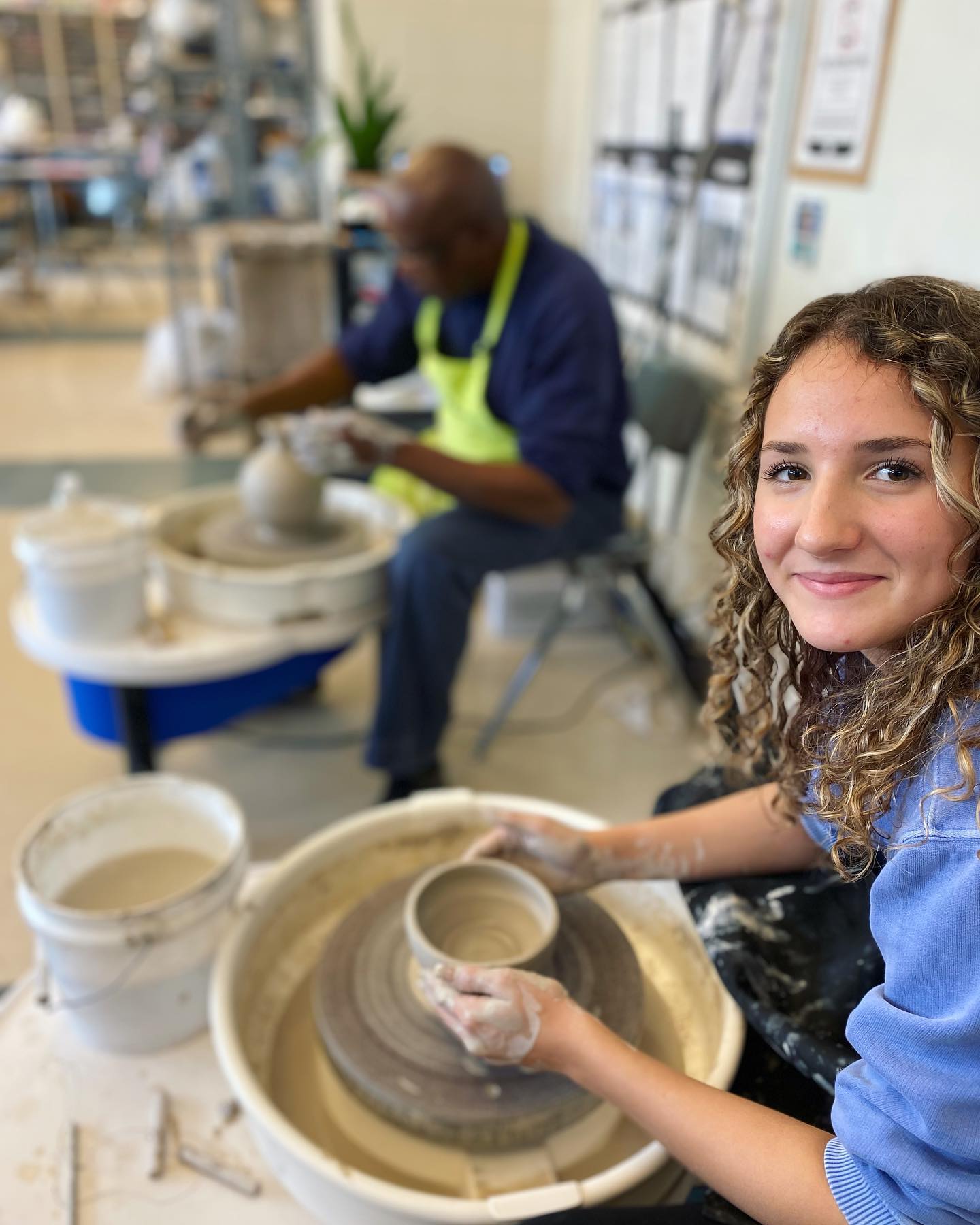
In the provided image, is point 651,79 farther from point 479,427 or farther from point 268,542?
point 268,542

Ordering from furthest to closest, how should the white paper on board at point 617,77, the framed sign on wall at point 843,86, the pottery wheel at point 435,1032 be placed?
the white paper on board at point 617,77, the framed sign on wall at point 843,86, the pottery wheel at point 435,1032

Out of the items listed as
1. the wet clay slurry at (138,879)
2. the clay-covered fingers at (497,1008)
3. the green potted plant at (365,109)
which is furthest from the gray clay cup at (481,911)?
the green potted plant at (365,109)

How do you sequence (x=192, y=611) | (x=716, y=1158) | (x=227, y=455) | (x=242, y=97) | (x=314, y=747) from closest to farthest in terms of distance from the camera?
(x=716, y=1158) < (x=192, y=611) < (x=314, y=747) < (x=227, y=455) < (x=242, y=97)

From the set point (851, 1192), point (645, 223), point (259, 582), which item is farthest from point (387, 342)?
point (851, 1192)

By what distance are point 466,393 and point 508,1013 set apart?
5.70ft

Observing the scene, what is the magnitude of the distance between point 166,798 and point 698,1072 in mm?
814

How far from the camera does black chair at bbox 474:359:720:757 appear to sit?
2.34 metres

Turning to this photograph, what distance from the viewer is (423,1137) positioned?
1.03 metres

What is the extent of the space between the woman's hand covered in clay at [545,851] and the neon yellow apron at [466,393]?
1.12 m

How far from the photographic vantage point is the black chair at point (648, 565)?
234cm

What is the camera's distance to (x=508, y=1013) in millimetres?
901

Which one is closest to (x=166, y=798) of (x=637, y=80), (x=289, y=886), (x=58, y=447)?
(x=289, y=886)

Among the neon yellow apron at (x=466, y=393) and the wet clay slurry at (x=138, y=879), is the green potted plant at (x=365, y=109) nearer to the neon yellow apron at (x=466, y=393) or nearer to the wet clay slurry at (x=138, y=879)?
the neon yellow apron at (x=466, y=393)

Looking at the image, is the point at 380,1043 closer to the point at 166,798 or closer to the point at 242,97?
the point at 166,798
